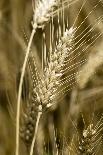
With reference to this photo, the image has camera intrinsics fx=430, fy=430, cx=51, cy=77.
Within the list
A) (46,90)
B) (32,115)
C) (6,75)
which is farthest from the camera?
(6,75)

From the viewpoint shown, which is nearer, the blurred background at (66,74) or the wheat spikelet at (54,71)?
the wheat spikelet at (54,71)

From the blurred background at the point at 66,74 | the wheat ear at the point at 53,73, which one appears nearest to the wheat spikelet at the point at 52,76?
the wheat ear at the point at 53,73

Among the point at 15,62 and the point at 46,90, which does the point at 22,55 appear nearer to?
the point at 15,62

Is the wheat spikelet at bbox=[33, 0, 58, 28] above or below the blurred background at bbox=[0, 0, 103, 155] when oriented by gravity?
above

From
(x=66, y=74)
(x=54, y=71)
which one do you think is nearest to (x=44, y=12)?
(x=54, y=71)

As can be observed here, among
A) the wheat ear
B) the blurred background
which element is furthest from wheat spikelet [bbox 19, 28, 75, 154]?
the blurred background

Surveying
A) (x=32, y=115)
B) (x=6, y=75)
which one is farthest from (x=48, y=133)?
(x=32, y=115)

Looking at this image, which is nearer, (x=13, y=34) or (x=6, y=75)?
(x=6, y=75)

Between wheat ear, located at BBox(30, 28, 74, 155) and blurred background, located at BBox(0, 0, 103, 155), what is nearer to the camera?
wheat ear, located at BBox(30, 28, 74, 155)

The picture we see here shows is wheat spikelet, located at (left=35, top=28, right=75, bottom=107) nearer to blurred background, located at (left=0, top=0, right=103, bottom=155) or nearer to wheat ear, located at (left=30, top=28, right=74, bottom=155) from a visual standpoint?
wheat ear, located at (left=30, top=28, right=74, bottom=155)

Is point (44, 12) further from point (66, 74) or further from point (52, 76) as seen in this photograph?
point (66, 74)

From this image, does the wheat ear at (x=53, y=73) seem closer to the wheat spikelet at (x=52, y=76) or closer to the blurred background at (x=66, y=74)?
the wheat spikelet at (x=52, y=76)
